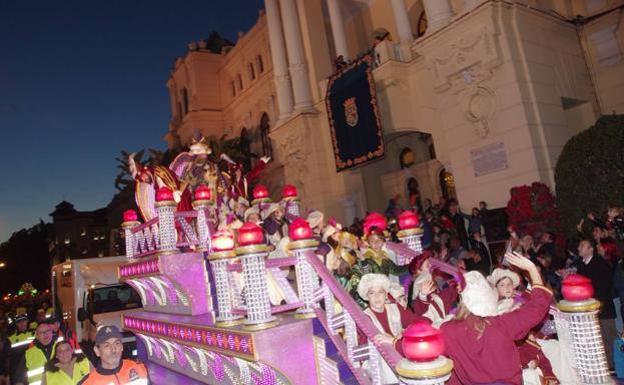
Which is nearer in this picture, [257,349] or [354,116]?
[257,349]

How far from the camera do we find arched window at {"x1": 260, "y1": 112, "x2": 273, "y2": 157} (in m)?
31.0

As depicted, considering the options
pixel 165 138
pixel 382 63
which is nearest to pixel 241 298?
pixel 382 63

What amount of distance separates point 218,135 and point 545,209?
30104mm

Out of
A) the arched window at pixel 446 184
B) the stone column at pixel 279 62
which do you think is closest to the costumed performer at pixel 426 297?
the arched window at pixel 446 184

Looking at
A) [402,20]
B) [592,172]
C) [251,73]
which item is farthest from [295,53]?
[592,172]

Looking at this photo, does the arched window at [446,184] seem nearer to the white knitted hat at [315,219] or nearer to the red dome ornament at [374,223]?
the white knitted hat at [315,219]

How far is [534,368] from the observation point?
4.02m

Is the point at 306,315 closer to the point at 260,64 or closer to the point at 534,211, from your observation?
the point at 534,211

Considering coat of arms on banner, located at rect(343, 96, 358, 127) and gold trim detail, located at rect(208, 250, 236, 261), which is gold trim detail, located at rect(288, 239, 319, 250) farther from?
coat of arms on banner, located at rect(343, 96, 358, 127)

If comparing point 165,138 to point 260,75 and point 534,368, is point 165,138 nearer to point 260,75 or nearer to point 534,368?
point 260,75

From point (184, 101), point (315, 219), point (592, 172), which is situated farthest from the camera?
point (184, 101)

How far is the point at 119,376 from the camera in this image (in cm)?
380

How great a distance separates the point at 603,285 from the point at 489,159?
22.8 feet

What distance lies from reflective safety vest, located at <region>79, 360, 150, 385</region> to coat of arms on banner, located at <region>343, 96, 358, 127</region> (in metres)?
14.7
